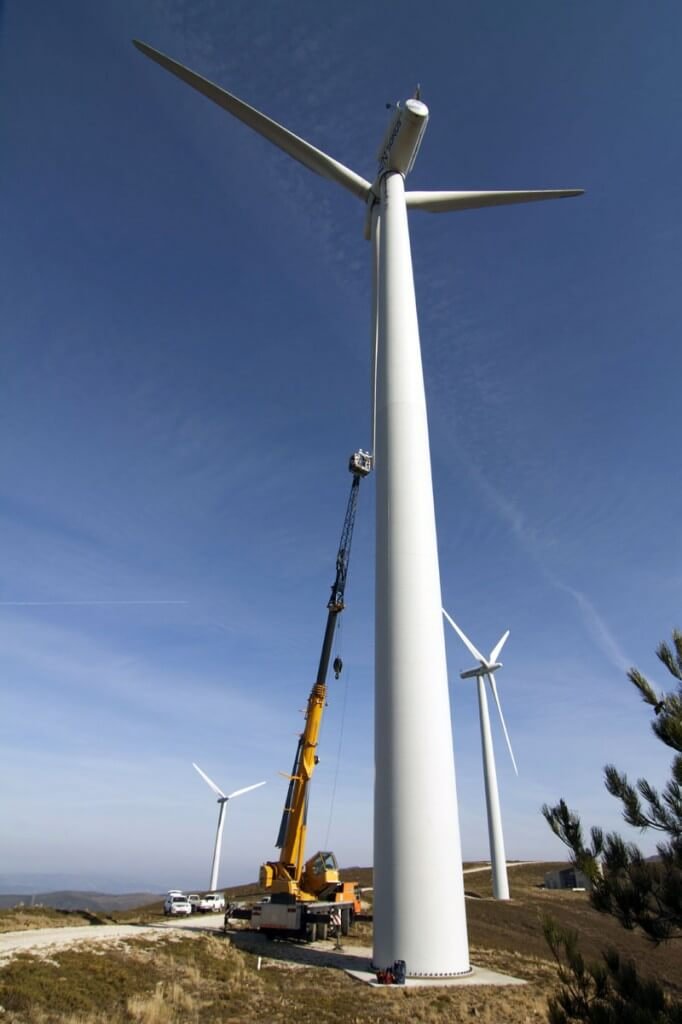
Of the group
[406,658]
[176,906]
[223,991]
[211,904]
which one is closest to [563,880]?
[211,904]

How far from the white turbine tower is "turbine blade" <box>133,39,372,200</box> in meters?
1.39

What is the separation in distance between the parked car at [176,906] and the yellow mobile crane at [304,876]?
14788mm

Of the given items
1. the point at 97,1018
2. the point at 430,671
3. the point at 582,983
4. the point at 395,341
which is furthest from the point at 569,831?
the point at 395,341

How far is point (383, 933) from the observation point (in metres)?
15.8

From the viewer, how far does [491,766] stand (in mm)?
48969

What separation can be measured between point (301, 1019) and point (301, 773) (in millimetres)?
17208

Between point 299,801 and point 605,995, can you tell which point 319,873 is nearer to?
point 299,801

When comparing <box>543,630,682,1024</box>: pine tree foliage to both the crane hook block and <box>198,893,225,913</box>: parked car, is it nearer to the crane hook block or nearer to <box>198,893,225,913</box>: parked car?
the crane hook block

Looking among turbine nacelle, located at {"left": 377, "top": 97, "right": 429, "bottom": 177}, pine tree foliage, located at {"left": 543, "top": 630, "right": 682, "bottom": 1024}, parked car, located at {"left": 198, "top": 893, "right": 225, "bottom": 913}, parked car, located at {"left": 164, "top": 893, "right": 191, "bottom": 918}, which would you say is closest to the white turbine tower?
turbine nacelle, located at {"left": 377, "top": 97, "right": 429, "bottom": 177}

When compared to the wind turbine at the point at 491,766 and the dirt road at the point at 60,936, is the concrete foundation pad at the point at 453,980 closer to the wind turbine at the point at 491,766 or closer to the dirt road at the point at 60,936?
the dirt road at the point at 60,936

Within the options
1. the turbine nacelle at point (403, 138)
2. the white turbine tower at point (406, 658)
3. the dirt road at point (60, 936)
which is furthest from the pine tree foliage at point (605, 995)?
the turbine nacelle at point (403, 138)

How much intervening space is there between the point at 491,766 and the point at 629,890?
43290mm

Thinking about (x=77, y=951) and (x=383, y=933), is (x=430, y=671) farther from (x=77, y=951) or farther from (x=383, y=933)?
Result: (x=77, y=951)

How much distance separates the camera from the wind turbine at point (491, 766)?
4797 centimetres
